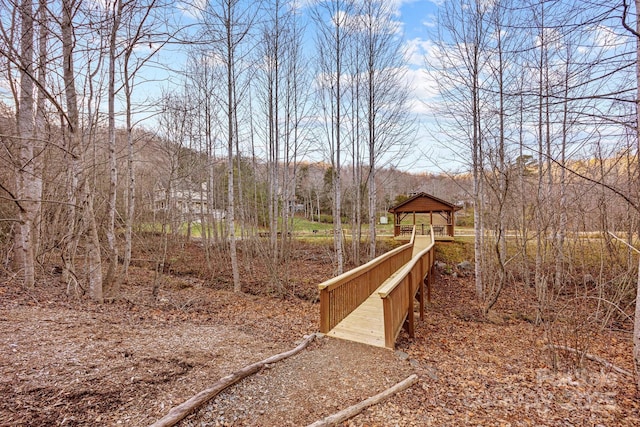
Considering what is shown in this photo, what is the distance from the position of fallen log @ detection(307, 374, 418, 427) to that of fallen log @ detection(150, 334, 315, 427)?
899 millimetres

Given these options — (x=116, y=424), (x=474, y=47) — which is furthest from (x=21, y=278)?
(x=474, y=47)

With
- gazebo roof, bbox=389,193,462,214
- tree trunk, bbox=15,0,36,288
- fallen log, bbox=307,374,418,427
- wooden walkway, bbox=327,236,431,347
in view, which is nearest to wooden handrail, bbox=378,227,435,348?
wooden walkway, bbox=327,236,431,347

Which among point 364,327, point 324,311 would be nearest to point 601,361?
point 364,327

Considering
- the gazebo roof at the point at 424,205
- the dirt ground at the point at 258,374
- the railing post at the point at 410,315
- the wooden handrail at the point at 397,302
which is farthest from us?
the gazebo roof at the point at 424,205

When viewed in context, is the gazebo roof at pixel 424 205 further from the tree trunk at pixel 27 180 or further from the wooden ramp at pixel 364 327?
the tree trunk at pixel 27 180

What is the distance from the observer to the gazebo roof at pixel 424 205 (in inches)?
555

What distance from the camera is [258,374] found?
10.2 feet

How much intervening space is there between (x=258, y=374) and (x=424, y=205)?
511 inches

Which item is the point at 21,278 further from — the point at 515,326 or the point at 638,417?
the point at 515,326

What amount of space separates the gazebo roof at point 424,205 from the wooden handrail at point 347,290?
319 inches

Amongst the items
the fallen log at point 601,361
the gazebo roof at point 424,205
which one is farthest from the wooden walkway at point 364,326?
the gazebo roof at point 424,205

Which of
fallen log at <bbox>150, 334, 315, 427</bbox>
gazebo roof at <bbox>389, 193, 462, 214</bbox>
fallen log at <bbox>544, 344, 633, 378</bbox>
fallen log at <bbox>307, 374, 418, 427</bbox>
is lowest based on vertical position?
fallen log at <bbox>544, 344, 633, 378</bbox>

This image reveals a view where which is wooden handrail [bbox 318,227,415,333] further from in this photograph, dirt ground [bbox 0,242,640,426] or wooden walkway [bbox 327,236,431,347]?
dirt ground [bbox 0,242,640,426]

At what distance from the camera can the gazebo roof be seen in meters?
14.1
